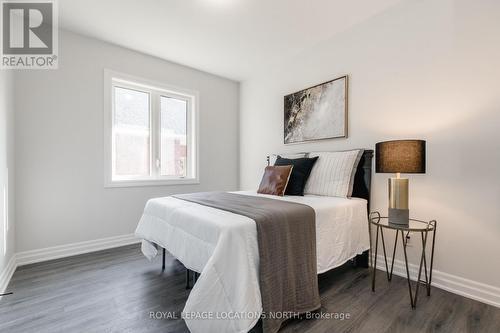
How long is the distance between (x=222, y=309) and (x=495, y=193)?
6.82 ft

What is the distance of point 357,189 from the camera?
243cm

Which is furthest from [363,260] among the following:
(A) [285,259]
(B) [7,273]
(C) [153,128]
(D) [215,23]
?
(B) [7,273]

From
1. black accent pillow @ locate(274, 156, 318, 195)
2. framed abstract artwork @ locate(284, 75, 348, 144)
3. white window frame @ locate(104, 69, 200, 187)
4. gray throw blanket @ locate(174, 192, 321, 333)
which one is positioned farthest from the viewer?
white window frame @ locate(104, 69, 200, 187)

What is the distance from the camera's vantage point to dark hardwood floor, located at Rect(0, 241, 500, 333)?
1.48m

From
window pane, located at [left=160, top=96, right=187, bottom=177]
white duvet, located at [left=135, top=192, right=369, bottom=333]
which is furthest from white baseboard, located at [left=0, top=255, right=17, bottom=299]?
window pane, located at [left=160, top=96, right=187, bottom=177]

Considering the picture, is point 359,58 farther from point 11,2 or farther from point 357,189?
point 11,2

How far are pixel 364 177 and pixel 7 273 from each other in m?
3.39

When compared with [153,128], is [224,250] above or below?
below

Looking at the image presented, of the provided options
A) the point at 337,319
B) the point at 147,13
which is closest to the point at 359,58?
the point at 147,13

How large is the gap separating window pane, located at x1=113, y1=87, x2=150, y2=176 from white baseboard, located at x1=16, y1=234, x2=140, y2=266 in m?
0.84

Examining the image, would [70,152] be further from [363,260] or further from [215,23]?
[363,260]

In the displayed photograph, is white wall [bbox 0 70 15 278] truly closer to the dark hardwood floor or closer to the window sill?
the dark hardwood floor

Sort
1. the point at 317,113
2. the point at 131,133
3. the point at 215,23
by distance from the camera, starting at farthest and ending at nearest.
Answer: the point at 131,133, the point at 317,113, the point at 215,23

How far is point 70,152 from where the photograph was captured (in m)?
2.69
